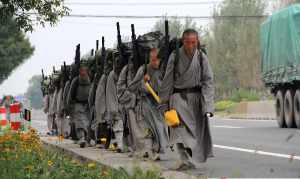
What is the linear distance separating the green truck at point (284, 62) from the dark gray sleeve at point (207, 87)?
1490cm

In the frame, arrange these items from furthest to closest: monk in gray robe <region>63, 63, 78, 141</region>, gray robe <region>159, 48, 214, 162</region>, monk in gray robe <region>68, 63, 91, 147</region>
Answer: monk in gray robe <region>63, 63, 78, 141</region>
monk in gray robe <region>68, 63, 91, 147</region>
gray robe <region>159, 48, 214, 162</region>

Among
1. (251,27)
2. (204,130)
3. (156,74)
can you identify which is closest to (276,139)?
(156,74)

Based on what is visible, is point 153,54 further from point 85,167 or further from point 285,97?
point 285,97

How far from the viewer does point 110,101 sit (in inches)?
705

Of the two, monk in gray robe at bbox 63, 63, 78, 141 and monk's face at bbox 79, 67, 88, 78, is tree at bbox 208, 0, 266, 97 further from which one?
monk's face at bbox 79, 67, 88, 78

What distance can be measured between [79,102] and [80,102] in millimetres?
20

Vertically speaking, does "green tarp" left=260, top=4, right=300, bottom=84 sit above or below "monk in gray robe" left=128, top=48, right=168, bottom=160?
above

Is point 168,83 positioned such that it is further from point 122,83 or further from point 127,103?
point 122,83

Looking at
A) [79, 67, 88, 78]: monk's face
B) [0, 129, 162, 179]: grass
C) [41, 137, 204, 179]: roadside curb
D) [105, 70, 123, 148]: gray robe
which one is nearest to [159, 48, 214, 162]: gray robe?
[41, 137, 204, 179]: roadside curb

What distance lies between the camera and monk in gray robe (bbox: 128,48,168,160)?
14.6m

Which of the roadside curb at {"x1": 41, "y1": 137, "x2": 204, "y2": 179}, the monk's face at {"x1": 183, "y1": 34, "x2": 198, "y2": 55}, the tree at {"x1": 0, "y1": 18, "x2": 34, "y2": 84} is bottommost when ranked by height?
the roadside curb at {"x1": 41, "y1": 137, "x2": 204, "y2": 179}

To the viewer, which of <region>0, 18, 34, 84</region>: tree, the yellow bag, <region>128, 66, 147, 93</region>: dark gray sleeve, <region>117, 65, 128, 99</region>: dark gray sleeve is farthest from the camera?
<region>0, 18, 34, 84</region>: tree

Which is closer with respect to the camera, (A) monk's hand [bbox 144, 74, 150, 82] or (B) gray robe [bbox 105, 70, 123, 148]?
(A) monk's hand [bbox 144, 74, 150, 82]

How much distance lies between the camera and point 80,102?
795 inches
